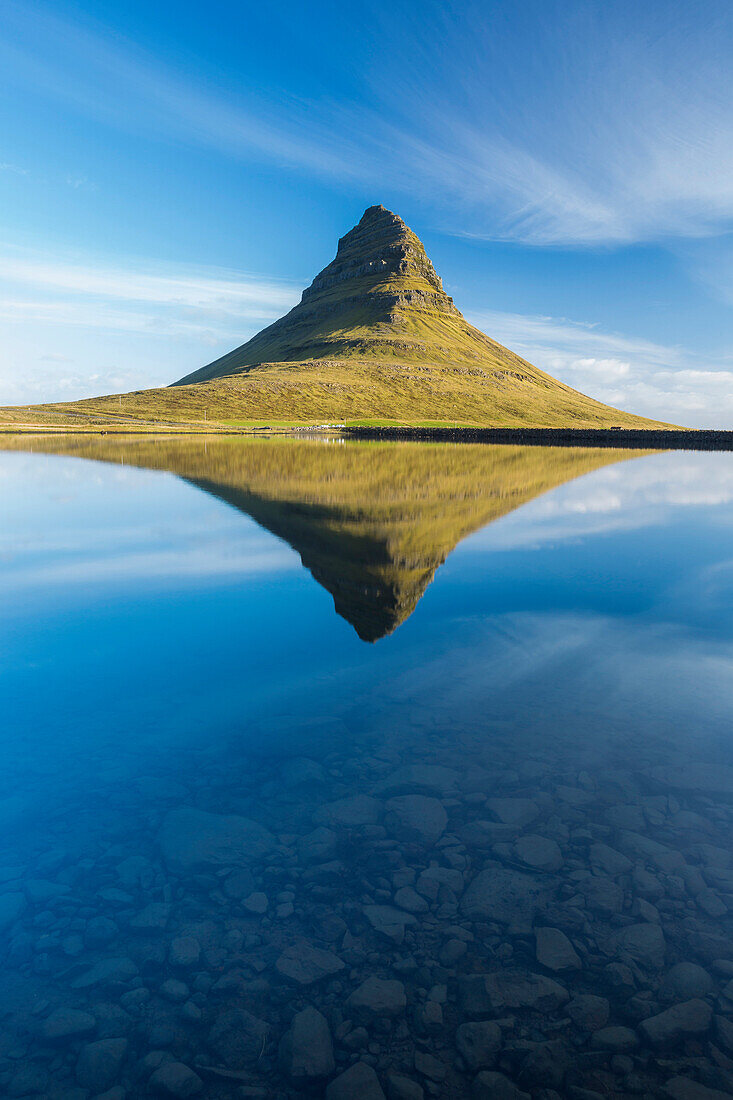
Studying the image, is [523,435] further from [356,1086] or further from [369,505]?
[356,1086]

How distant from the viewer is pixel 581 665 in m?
13.2

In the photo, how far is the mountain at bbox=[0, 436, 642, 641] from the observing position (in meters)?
18.9

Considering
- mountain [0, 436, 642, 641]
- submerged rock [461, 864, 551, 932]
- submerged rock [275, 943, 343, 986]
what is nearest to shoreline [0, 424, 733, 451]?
mountain [0, 436, 642, 641]

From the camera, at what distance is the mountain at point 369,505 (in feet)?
62.1

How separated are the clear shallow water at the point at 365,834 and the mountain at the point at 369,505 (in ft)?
2.03

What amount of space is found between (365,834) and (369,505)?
91.8ft

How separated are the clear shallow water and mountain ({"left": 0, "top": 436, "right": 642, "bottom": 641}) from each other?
0.62 m

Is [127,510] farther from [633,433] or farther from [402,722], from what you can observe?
[633,433]

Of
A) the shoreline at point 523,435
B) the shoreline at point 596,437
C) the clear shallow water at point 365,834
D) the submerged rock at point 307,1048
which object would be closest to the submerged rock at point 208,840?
the clear shallow water at point 365,834

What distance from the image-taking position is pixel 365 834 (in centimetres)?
732

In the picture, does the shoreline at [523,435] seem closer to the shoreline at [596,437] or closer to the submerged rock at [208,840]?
the shoreline at [596,437]

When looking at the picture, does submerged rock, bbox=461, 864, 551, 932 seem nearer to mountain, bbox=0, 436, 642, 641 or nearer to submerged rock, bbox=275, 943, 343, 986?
submerged rock, bbox=275, 943, 343, 986

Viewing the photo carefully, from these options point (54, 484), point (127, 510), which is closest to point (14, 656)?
point (127, 510)

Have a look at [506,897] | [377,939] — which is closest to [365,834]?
[377,939]
